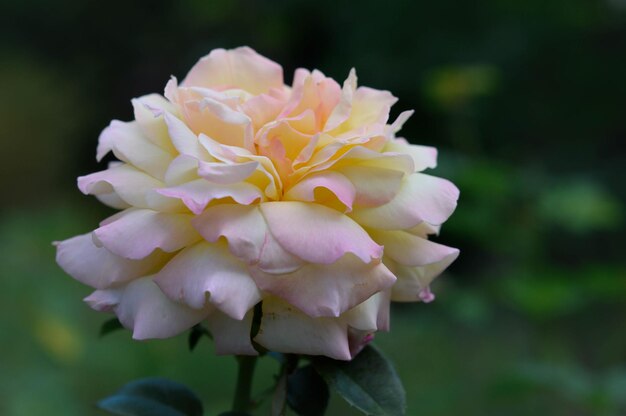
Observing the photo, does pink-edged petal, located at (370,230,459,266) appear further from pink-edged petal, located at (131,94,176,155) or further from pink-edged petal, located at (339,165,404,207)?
pink-edged petal, located at (131,94,176,155)

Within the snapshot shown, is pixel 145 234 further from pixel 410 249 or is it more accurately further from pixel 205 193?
pixel 410 249

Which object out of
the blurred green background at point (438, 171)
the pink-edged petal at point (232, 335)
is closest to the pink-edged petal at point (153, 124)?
the pink-edged petal at point (232, 335)

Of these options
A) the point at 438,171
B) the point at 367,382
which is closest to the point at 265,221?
the point at 367,382

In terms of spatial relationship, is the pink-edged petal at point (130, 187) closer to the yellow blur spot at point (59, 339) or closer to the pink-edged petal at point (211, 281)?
the pink-edged petal at point (211, 281)

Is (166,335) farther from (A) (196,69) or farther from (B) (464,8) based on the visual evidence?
(B) (464,8)

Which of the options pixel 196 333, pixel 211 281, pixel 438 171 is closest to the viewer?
pixel 211 281

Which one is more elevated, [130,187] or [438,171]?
[130,187]

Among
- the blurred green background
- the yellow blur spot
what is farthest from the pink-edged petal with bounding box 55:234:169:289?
the yellow blur spot
